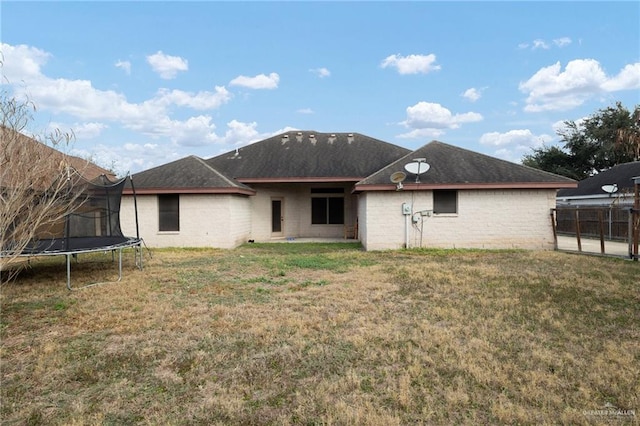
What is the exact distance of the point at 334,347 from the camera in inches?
162

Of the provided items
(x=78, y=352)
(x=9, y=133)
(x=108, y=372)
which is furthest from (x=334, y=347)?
(x=9, y=133)

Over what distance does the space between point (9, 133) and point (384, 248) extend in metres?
10.5

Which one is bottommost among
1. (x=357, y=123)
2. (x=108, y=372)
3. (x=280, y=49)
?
(x=108, y=372)

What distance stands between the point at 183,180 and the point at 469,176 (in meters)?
10.4

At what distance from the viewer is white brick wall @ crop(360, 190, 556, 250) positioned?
1264 cm

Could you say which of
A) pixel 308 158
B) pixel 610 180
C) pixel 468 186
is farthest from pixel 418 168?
pixel 610 180

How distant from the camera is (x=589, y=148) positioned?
111ft

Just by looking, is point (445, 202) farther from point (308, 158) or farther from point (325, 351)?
point (325, 351)

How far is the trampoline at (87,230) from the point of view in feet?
24.0

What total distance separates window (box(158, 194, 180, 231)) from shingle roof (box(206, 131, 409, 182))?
303 cm

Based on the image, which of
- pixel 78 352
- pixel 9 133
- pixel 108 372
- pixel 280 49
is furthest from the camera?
pixel 280 49

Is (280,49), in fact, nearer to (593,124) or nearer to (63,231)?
(63,231)

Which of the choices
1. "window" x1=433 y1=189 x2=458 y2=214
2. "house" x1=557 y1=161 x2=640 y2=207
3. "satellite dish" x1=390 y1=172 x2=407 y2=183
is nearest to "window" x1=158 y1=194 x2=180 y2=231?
"satellite dish" x1=390 y1=172 x2=407 y2=183

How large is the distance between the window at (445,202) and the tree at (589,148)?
90.3 ft
